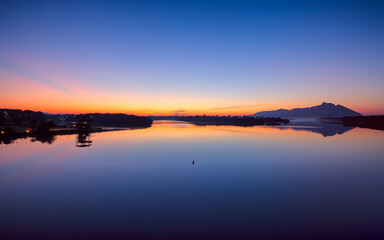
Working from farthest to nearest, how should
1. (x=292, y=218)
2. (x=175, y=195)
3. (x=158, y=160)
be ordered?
1. (x=158, y=160)
2. (x=175, y=195)
3. (x=292, y=218)

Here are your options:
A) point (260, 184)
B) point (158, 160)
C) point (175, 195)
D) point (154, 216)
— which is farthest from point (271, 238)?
point (158, 160)

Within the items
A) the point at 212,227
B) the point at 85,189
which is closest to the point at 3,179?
the point at 85,189

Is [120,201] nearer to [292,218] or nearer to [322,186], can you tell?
[292,218]

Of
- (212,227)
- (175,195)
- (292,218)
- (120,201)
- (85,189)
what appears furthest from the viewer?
(85,189)

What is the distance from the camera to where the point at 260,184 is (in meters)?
20.7

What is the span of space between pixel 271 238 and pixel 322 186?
39.5 feet

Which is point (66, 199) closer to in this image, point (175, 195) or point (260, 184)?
point (175, 195)

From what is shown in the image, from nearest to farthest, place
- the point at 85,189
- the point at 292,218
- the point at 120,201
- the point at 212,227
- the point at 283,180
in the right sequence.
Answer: the point at 212,227, the point at 292,218, the point at 120,201, the point at 85,189, the point at 283,180

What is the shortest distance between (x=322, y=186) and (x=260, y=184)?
18.7ft

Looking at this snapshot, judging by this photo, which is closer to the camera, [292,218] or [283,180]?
[292,218]

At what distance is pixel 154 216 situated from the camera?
1354 cm

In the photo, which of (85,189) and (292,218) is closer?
(292,218)

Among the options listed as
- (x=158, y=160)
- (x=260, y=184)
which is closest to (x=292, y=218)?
(x=260, y=184)

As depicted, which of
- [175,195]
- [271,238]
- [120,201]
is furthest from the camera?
[175,195]
